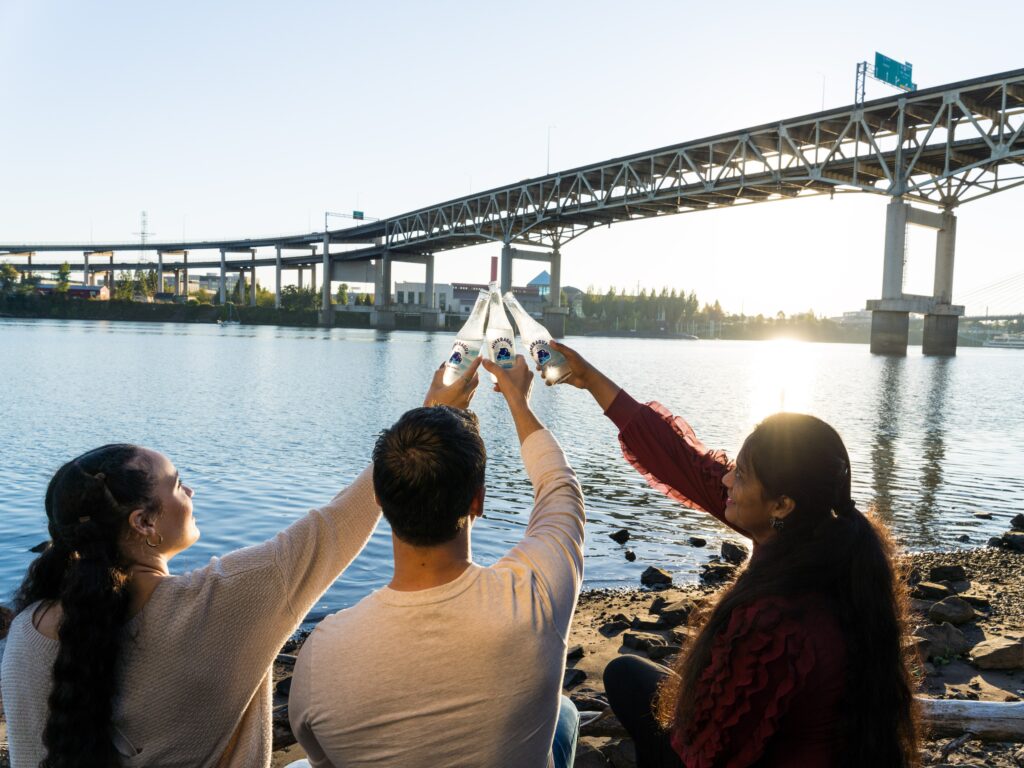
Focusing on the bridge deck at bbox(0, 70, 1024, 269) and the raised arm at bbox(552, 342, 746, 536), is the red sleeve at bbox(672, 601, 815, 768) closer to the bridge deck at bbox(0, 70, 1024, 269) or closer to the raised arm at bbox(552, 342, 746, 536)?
the raised arm at bbox(552, 342, 746, 536)

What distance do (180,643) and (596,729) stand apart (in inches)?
89.2

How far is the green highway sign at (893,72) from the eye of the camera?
54.2 metres

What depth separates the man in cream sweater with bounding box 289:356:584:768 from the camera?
1.70 m

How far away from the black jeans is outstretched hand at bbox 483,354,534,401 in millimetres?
1031

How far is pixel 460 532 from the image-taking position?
5.81ft

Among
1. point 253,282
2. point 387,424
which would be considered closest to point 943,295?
point 387,424

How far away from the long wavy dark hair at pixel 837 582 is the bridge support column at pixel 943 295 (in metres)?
57.8

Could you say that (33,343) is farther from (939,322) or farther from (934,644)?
(939,322)

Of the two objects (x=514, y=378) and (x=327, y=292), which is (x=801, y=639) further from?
(x=327, y=292)

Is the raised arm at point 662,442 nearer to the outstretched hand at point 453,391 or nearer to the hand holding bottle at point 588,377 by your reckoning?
the hand holding bottle at point 588,377

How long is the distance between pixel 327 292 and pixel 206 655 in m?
106

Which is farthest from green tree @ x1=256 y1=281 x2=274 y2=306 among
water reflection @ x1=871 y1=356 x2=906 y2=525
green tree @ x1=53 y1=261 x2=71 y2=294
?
water reflection @ x1=871 y1=356 x2=906 y2=525

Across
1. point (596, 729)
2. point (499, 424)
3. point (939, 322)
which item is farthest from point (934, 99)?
point (596, 729)

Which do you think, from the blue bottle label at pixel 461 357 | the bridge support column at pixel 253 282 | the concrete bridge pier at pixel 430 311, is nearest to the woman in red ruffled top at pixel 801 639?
the blue bottle label at pixel 461 357
